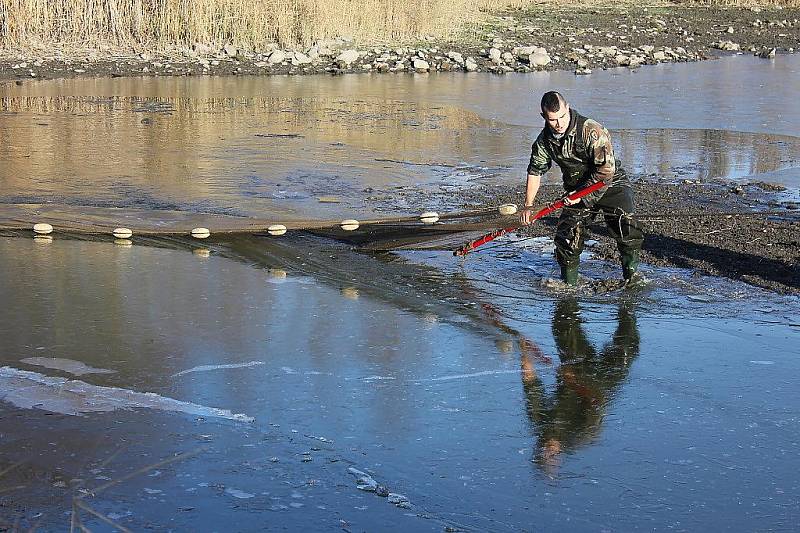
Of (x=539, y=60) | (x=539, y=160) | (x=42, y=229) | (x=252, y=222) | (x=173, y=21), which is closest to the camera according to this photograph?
(x=539, y=160)

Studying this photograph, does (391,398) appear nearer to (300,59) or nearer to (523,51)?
(300,59)

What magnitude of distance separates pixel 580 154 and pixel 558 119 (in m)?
0.37

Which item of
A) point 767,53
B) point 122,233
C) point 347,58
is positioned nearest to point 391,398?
point 122,233

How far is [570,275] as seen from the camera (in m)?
8.02

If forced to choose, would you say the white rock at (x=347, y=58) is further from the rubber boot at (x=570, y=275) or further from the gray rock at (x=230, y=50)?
the rubber boot at (x=570, y=275)

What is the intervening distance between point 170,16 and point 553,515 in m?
22.6

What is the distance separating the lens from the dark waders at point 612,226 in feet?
25.7

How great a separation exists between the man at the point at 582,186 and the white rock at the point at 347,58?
57.4 feet

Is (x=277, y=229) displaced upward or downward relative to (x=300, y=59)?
downward

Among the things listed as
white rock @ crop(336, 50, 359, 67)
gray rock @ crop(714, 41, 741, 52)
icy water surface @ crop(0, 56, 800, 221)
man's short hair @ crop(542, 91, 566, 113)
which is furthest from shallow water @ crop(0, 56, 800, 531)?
gray rock @ crop(714, 41, 741, 52)

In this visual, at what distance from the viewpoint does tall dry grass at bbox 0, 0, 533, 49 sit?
24797 millimetres

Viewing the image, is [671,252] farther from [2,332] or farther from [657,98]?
[657,98]

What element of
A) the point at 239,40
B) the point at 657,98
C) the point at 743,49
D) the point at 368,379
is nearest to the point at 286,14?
the point at 239,40

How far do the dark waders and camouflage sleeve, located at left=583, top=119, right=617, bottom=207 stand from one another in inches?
7.6
